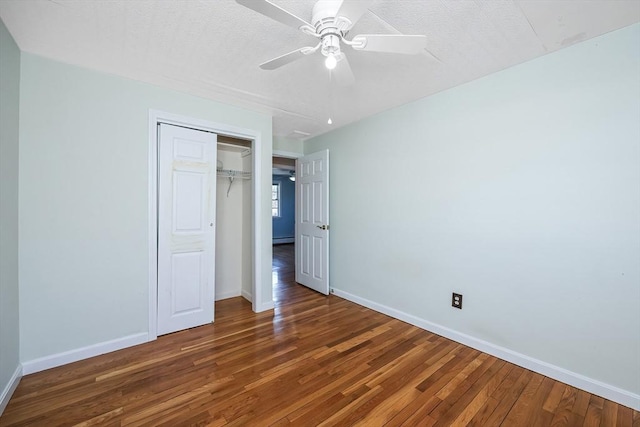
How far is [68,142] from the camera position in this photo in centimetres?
211

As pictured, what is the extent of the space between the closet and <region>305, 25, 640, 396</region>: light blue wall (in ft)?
6.20

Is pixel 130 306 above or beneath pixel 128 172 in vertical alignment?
beneath

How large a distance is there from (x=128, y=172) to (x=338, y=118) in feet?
7.90

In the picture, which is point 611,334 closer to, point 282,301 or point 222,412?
point 222,412

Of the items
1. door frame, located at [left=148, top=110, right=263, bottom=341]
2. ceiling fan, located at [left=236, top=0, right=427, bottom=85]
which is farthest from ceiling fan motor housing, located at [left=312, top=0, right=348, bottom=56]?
door frame, located at [left=148, top=110, right=263, bottom=341]

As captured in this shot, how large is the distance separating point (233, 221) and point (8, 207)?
2.16m

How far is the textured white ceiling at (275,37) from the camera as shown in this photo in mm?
1516

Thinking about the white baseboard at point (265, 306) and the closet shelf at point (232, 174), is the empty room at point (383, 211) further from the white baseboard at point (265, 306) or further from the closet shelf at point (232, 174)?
the closet shelf at point (232, 174)

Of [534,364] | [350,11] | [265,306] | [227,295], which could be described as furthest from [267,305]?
[350,11]

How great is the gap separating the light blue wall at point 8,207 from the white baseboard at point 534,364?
323cm

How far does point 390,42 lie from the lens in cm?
138

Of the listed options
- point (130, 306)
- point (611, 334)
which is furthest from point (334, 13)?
point (130, 306)

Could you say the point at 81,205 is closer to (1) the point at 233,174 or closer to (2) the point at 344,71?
(1) the point at 233,174

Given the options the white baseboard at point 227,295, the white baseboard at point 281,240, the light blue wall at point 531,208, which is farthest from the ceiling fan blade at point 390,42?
the white baseboard at point 281,240
